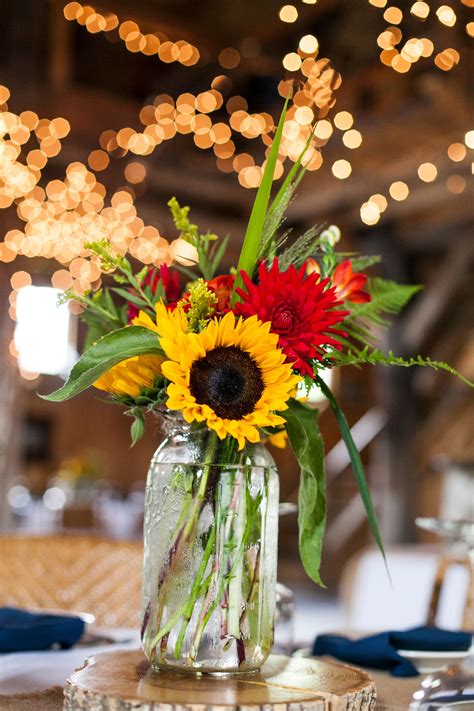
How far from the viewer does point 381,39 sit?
455 centimetres

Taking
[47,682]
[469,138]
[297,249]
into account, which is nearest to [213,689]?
[47,682]

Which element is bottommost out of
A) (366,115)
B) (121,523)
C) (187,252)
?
(121,523)

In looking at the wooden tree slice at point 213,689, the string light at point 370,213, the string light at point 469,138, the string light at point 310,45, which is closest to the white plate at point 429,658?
the wooden tree slice at point 213,689

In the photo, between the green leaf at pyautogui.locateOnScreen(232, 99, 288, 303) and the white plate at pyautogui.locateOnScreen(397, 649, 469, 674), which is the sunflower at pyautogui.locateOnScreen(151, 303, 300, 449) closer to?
the green leaf at pyautogui.locateOnScreen(232, 99, 288, 303)

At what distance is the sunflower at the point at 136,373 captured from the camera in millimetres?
1028

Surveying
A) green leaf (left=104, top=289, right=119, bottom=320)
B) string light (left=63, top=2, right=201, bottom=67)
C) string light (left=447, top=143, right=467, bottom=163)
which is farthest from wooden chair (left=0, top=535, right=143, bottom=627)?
string light (left=447, top=143, right=467, bottom=163)

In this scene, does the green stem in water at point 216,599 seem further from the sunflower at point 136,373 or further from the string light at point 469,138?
the string light at point 469,138

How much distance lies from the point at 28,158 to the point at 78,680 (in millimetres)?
5229

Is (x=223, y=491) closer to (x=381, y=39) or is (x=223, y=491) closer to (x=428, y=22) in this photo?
(x=381, y=39)

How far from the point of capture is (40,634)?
54.3 inches

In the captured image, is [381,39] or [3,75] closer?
[381,39]

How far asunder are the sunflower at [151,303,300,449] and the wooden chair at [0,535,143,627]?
1.26 m

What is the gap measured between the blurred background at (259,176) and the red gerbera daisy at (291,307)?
9.60ft

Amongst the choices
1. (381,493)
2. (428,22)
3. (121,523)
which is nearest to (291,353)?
(428,22)
